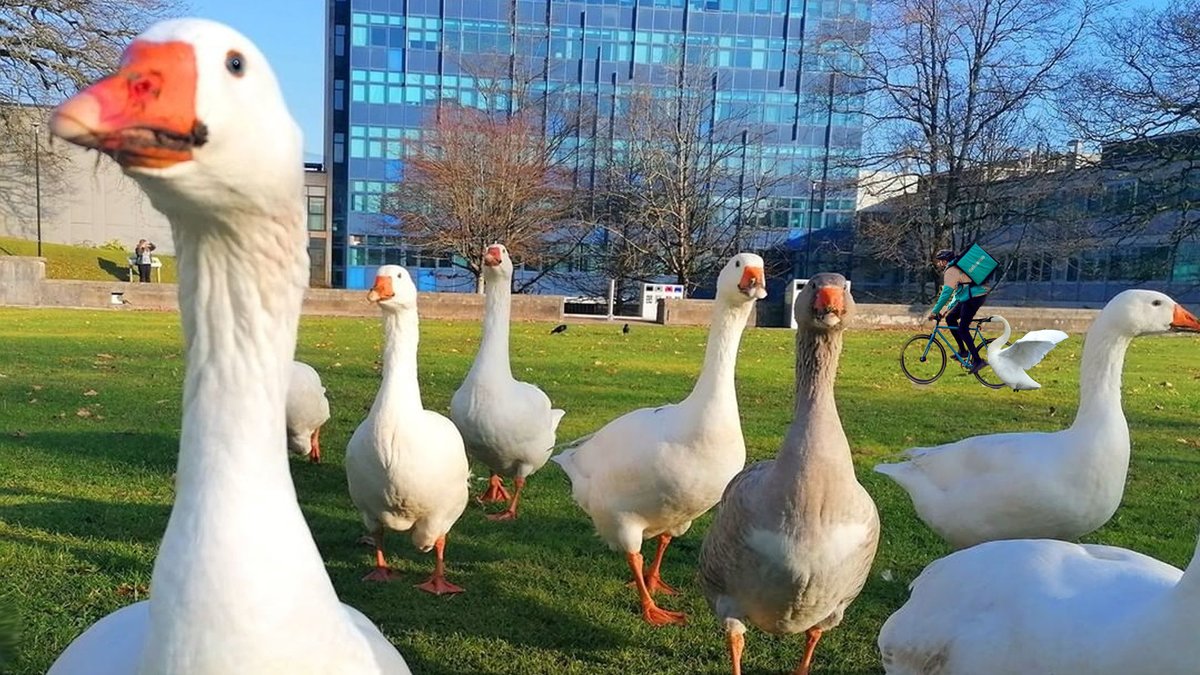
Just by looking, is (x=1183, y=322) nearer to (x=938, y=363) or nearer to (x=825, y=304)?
(x=825, y=304)

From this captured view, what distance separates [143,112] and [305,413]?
5856 millimetres

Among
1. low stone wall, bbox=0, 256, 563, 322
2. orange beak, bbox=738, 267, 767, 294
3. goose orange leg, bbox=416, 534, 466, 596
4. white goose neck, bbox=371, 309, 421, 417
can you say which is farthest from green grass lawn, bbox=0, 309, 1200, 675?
low stone wall, bbox=0, 256, 563, 322

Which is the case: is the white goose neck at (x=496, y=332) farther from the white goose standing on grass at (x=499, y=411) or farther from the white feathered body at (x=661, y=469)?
the white feathered body at (x=661, y=469)

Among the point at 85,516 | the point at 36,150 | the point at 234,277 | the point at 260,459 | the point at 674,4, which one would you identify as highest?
the point at 674,4

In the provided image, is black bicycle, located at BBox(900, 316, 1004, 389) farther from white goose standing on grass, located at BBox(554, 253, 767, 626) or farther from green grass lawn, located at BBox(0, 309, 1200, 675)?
white goose standing on grass, located at BBox(554, 253, 767, 626)

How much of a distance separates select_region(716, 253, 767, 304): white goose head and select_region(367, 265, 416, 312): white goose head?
6.19 feet

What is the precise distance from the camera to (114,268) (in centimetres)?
3553

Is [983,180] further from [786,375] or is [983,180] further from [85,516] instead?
[85,516]

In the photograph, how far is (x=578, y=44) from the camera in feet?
145

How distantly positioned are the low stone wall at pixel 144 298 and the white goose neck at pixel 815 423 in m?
18.6

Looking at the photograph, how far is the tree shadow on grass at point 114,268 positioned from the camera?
3443cm

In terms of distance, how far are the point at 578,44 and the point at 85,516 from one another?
42.7m

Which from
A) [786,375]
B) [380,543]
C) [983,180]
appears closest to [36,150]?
[786,375]

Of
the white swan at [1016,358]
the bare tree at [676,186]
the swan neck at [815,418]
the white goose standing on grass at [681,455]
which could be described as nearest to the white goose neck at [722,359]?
the white goose standing on grass at [681,455]
